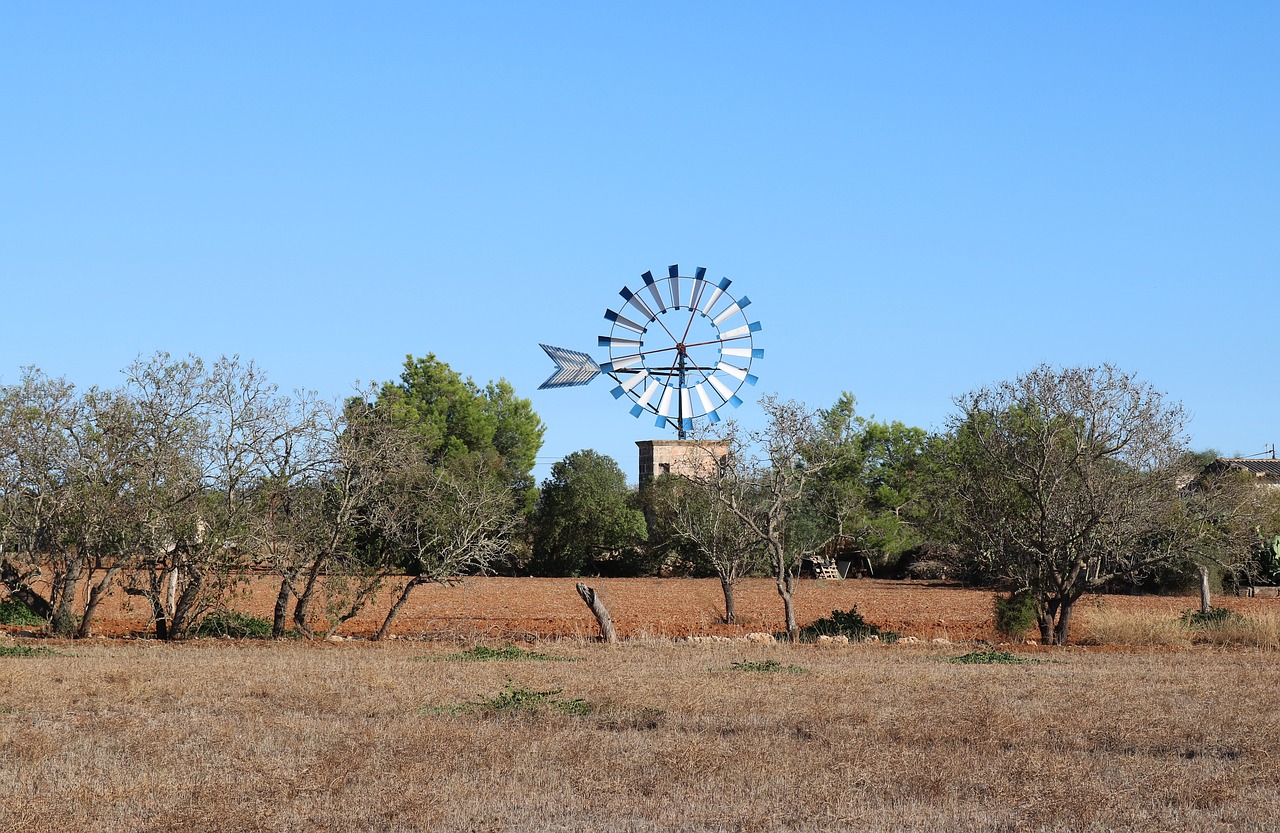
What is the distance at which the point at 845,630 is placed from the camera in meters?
25.5

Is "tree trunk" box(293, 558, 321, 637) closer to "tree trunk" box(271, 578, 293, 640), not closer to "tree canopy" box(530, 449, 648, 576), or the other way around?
"tree trunk" box(271, 578, 293, 640)

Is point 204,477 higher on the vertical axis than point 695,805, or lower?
higher

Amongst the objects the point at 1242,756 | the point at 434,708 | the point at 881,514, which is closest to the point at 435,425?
the point at 881,514

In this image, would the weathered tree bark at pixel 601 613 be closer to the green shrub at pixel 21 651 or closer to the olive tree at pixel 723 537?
the olive tree at pixel 723 537

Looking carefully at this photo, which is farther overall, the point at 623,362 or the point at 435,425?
the point at 435,425

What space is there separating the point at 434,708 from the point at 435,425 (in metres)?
58.1

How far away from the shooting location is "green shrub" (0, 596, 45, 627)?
26.8m

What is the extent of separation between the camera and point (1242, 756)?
A: 35.9 feet

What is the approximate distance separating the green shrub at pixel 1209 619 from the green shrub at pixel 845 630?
6052 millimetres

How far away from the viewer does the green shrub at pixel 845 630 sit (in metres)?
25.0

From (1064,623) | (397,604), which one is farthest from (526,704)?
(1064,623)

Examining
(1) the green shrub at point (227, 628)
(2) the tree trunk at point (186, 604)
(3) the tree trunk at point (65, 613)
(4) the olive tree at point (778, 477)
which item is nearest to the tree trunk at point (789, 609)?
(4) the olive tree at point (778, 477)

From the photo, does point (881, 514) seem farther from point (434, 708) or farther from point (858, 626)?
point (434, 708)

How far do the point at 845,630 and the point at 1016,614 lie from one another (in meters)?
3.71
